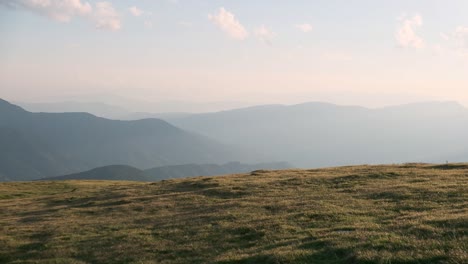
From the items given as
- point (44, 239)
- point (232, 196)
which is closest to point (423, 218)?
point (232, 196)

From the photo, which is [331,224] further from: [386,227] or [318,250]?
[318,250]

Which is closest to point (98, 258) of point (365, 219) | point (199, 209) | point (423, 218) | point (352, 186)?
point (199, 209)

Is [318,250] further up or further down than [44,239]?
further up

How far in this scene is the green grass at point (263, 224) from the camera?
16.9 m

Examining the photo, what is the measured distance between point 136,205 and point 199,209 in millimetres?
7823

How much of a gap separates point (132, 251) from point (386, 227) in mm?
13245

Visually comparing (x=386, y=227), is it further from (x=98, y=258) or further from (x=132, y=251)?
(x=98, y=258)

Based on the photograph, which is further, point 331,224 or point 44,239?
point 44,239

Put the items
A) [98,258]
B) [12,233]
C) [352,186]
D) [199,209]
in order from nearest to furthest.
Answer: [98,258] < [12,233] < [199,209] < [352,186]

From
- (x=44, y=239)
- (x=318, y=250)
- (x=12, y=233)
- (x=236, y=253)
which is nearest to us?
(x=318, y=250)

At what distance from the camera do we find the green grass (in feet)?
55.6

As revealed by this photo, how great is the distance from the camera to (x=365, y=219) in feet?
76.7

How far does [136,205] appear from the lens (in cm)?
3759

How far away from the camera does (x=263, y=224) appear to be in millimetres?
24266
